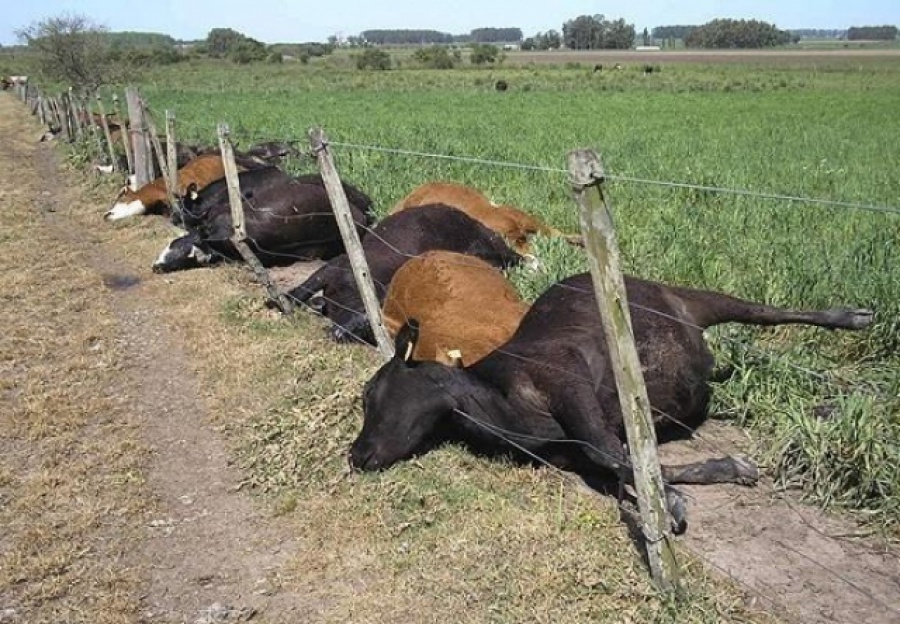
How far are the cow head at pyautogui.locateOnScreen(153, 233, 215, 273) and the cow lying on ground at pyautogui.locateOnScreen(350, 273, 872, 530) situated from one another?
221 inches

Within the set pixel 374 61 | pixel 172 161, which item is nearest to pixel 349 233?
pixel 172 161

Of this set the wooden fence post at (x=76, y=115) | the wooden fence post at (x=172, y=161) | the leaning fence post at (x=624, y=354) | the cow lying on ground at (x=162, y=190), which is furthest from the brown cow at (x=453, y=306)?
the wooden fence post at (x=76, y=115)

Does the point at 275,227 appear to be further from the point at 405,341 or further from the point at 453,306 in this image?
the point at 405,341

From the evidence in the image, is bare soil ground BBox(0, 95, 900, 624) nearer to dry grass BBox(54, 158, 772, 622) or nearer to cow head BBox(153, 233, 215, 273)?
dry grass BBox(54, 158, 772, 622)

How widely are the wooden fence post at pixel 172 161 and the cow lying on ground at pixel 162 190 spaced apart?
493 millimetres

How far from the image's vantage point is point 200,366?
22.6 feet

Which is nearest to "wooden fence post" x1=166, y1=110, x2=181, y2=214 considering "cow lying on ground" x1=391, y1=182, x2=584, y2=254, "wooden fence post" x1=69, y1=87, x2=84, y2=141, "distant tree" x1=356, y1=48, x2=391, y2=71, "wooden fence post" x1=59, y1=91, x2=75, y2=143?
"cow lying on ground" x1=391, y1=182, x2=584, y2=254

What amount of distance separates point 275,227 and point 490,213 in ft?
8.49

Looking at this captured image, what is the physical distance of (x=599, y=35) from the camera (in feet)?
508

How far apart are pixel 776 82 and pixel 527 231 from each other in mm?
41702

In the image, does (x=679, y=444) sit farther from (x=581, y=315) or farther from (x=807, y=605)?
(x=807, y=605)

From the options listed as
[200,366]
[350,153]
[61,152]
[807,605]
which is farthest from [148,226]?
[61,152]

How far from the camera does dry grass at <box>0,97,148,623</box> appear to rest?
411 cm

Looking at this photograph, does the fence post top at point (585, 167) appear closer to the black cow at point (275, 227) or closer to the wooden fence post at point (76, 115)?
the black cow at point (275, 227)
